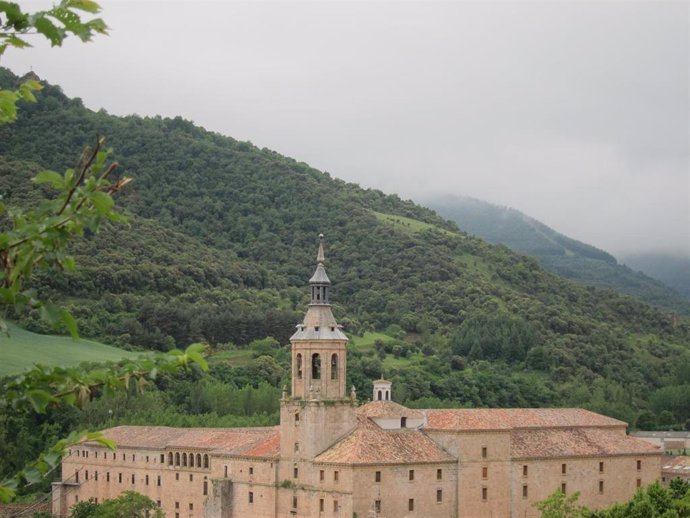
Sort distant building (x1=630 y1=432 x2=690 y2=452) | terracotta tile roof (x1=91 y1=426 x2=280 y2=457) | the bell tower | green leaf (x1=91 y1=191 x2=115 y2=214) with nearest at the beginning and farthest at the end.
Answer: green leaf (x1=91 y1=191 x2=115 y2=214)
the bell tower
terracotta tile roof (x1=91 y1=426 x2=280 y2=457)
distant building (x1=630 y1=432 x2=690 y2=452)

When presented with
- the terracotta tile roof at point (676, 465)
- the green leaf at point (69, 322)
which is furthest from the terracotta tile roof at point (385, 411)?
the green leaf at point (69, 322)

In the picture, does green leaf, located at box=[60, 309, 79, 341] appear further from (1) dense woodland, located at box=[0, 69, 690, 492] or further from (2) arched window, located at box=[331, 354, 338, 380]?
(1) dense woodland, located at box=[0, 69, 690, 492]

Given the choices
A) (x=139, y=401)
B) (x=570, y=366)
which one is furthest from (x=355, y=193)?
(x=139, y=401)

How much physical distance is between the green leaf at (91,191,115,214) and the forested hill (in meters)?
89.5

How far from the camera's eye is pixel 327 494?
6044 cm

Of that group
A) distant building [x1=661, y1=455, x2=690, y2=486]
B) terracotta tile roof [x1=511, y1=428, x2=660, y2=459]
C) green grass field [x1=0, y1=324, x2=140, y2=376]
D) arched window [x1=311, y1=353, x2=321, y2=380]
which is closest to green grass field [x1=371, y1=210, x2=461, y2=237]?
green grass field [x1=0, y1=324, x2=140, y2=376]

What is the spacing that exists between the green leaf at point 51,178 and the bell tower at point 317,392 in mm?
54553

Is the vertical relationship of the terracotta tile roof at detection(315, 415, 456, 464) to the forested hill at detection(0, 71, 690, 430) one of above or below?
below

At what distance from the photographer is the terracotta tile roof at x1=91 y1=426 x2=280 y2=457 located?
65.9 metres

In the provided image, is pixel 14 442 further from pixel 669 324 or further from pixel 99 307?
pixel 669 324

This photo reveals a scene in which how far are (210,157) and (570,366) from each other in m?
83.0

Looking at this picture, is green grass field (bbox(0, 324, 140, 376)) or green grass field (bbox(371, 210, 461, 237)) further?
green grass field (bbox(371, 210, 461, 237))

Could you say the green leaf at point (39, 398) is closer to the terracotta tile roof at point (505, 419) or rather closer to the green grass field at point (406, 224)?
the terracotta tile roof at point (505, 419)

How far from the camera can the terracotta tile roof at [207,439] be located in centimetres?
6594
